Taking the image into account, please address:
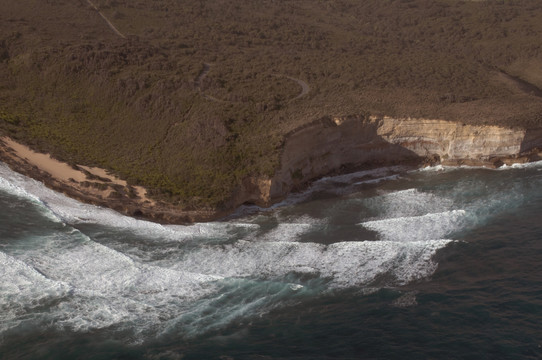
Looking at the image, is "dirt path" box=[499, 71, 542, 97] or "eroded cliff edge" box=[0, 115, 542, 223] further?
"dirt path" box=[499, 71, 542, 97]

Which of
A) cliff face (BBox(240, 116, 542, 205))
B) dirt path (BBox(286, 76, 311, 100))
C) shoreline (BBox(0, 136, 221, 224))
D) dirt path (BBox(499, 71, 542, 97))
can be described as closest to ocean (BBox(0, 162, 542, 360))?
shoreline (BBox(0, 136, 221, 224))

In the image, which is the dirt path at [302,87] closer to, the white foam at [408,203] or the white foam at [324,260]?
the white foam at [408,203]

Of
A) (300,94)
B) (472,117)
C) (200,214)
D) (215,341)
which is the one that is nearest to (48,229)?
(200,214)

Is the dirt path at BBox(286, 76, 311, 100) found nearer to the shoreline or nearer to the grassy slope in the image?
the grassy slope

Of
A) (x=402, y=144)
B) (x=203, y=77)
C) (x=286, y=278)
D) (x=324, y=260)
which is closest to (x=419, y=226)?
(x=324, y=260)

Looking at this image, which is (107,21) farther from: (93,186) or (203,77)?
(93,186)

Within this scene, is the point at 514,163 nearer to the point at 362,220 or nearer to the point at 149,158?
the point at 362,220

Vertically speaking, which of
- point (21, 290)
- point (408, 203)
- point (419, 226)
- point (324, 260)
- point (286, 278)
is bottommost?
point (21, 290)
